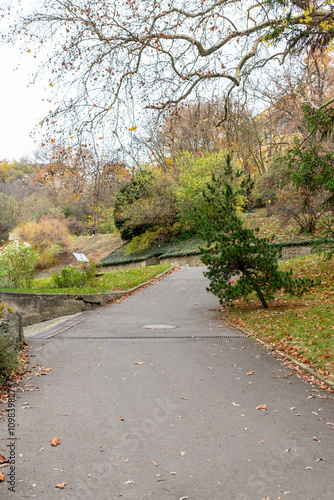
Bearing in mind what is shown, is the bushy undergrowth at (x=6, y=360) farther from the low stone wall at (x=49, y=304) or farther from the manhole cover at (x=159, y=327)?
the low stone wall at (x=49, y=304)

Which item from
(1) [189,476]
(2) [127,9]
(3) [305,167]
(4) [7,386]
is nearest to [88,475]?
(1) [189,476]

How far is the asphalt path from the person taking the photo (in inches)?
126

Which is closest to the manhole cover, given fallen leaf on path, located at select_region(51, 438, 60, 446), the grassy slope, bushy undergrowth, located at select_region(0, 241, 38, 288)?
fallen leaf on path, located at select_region(51, 438, 60, 446)

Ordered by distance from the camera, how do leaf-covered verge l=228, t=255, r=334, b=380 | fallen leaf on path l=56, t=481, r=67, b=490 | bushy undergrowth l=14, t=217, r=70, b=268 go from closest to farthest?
1. fallen leaf on path l=56, t=481, r=67, b=490
2. leaf-covered verge l=228, t=255, r=334, b=380
3. bushy undergrowth l=14, t=217, r=70, b=268

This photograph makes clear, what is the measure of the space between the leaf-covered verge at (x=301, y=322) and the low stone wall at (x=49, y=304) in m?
4.87

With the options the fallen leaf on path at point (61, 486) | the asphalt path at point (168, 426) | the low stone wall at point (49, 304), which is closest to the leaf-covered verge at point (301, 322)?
the asphalt path at point (168, 426)

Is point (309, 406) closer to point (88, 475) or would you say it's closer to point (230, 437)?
point (230, 437)

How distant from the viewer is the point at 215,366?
6.53 metres

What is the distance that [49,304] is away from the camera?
13.5m

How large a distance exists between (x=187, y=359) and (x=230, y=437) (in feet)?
9.73

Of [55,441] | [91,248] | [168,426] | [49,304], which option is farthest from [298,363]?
[91,248]

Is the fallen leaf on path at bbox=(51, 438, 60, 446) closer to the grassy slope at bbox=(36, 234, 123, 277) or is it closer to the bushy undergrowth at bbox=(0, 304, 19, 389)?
the bushy undergrowth at bbox=(0, 304, 19, 389)

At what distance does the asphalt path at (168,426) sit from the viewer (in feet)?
10.5

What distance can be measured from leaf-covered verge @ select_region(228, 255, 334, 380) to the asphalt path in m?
0.50
